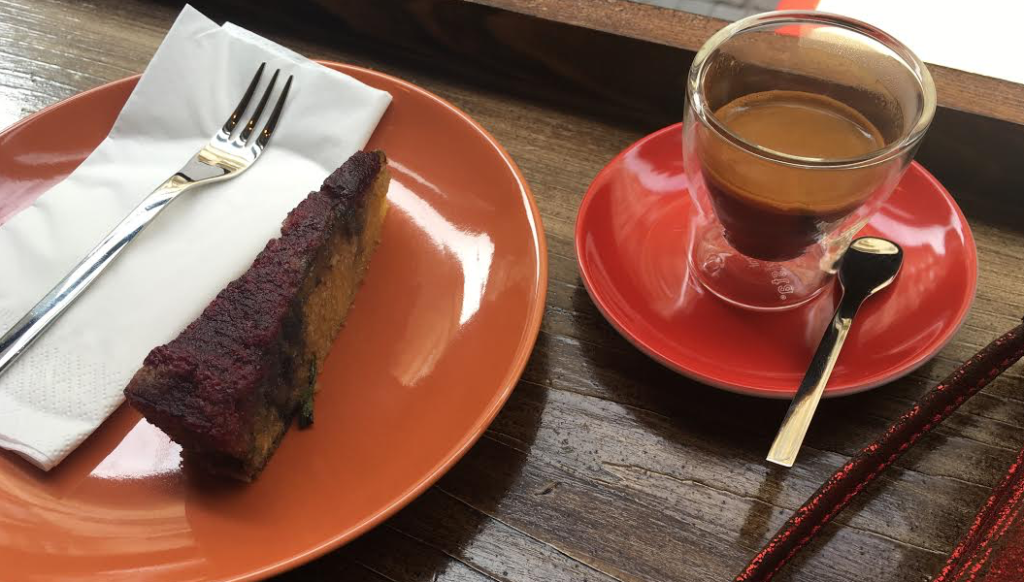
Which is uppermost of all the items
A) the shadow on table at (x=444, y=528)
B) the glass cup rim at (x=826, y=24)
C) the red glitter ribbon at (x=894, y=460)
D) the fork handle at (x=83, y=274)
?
the glass cup rim at (x=826, y=24)

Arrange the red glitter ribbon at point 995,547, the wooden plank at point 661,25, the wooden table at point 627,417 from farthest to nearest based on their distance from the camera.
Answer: the wooden plank at point 661,25
the wooden table at point 627,417
the red glitter ribbon at point 995,547

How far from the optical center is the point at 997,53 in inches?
40.4

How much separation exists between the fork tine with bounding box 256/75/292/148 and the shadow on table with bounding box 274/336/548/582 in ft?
1.48

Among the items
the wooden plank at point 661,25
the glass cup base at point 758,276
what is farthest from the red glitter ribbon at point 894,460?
the wooden plank at point 661,25

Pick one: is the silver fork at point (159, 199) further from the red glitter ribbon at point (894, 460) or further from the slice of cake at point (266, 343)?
the red glitter ribbon at point (894, 460)

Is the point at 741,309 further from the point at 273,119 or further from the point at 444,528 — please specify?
the point at 273,119

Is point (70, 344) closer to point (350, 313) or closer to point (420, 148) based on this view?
point (350, 313)

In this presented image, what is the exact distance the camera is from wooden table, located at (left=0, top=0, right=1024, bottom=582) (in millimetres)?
644

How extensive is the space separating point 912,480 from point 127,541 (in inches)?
26.4

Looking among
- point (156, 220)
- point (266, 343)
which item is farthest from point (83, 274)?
point (266, 343)

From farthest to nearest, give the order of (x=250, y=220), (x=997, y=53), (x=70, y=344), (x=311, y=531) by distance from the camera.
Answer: (x=997, y=53) → (x=250, y=220) → (x=70, y=344) → (x=311, y=531)

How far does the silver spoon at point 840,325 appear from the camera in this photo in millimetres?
671

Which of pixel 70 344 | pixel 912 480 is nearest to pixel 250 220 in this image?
pixel 70 344

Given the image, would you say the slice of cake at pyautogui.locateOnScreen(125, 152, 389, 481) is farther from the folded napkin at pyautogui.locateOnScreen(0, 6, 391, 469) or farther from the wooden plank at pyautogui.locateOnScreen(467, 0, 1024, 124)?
the wooden plank at pyautogui.locateOnScreen(467, 0, 1024, 124)
